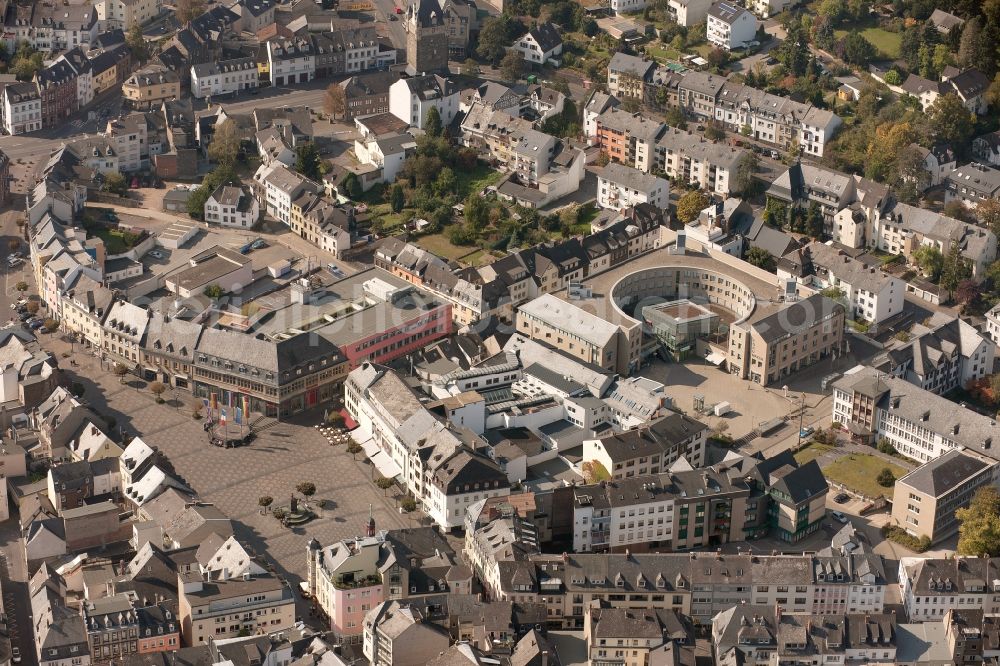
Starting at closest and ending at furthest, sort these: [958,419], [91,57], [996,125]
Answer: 1. [958,419]
2. [996,125]
3. [91,57]

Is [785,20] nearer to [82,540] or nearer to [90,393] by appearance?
[90,393]

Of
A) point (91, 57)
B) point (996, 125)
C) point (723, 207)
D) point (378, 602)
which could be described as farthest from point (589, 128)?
point (378, 602)

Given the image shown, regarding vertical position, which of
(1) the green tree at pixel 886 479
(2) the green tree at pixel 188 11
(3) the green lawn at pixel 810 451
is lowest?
(3) the green lawn at pixel 810 451

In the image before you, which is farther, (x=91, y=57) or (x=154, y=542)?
(x=91, y=57)

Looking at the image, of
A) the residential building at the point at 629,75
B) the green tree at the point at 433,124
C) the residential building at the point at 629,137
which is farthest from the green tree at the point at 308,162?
the residential building at the point at 629,75

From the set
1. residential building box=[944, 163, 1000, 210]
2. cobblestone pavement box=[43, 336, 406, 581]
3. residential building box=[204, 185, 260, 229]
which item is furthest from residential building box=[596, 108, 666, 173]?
cobblestone pavement box=[43, 336, 406, 581]

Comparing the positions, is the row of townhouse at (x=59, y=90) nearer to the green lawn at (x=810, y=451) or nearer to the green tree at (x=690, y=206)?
the green tree at (x=690, y=206)
